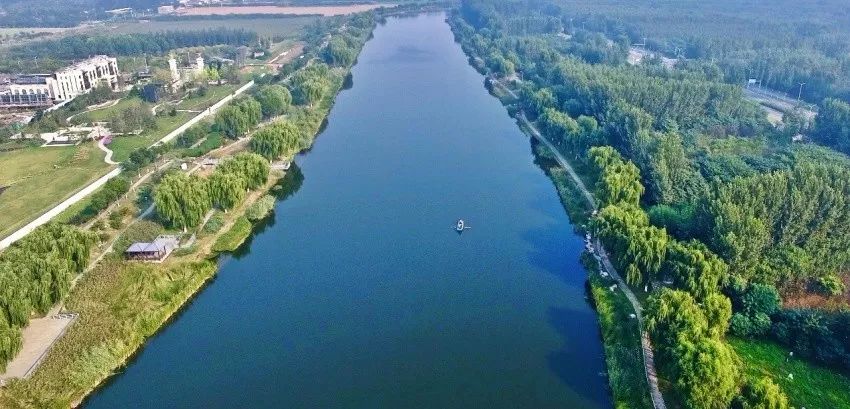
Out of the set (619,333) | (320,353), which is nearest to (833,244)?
(619,333)

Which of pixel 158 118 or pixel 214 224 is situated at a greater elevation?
pixel 158 118

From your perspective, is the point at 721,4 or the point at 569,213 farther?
the point at 721,4

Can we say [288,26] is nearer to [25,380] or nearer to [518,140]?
[518,140]

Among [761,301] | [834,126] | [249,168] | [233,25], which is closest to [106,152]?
[249,168]

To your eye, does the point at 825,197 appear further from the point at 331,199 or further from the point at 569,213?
the point at 331,199

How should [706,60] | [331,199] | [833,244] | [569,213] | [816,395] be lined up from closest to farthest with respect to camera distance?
[816,395], [833,244], [569,213], [331,199], [706,60]

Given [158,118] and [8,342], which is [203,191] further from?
[158,118]

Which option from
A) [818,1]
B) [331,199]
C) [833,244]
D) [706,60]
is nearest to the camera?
[833,244]

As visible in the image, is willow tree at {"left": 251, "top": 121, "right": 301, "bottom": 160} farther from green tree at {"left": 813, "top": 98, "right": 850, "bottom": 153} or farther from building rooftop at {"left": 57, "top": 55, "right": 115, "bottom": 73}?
green tree at {"left": 813, "top": 98, "right": 850, "bottom": 153}

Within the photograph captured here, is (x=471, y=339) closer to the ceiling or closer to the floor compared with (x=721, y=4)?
closer to the floor
